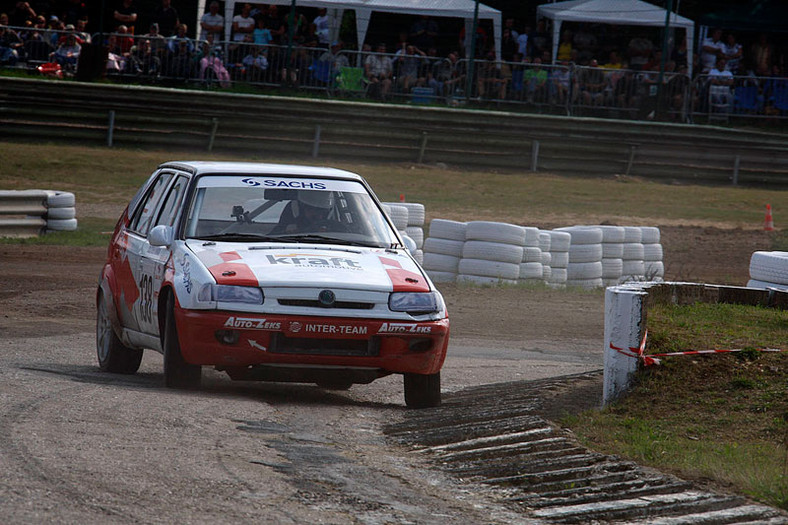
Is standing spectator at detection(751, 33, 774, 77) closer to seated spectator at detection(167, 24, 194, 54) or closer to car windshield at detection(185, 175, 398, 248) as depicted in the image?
seated spectator at detection(167, 24, 194, 54)

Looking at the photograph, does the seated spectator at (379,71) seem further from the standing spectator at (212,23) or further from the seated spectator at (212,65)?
the standing spectator at (212,23)

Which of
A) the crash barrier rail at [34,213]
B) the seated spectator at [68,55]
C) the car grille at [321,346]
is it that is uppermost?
the seated spectator at [68,55]

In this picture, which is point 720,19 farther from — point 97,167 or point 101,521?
point 101,521

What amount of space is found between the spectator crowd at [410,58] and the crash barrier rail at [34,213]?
24.8 ft

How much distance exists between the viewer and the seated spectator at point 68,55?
1017 inches

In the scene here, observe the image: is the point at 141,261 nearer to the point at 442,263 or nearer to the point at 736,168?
Answer: the point at 442,263

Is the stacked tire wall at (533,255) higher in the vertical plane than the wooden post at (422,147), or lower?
lower

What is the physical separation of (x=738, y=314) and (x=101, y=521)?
6754 mm

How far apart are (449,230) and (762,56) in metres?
15.7

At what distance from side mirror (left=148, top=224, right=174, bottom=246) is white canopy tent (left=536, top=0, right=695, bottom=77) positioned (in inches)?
813

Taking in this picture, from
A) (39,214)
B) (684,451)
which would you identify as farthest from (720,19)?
(684,451)

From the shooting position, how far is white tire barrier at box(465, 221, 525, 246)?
15125mm

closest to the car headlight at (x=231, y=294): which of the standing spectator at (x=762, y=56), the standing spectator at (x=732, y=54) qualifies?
the standing spectator at (x=732, y=54)

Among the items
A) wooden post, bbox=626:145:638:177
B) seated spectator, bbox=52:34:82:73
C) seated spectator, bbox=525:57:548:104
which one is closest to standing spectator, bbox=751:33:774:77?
wooden post, bbox=626:145:638:177
